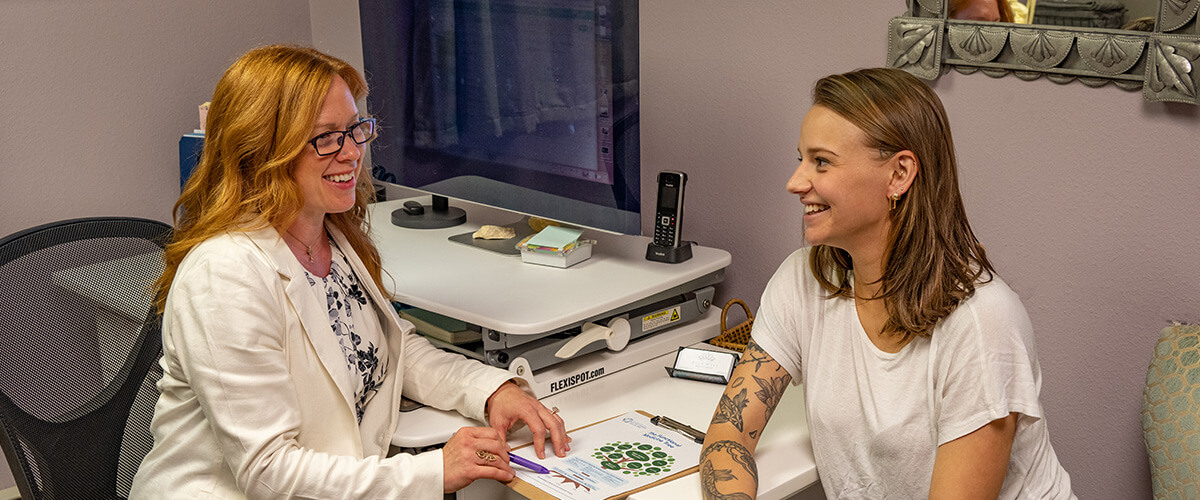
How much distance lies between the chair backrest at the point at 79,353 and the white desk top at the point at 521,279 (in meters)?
0.45

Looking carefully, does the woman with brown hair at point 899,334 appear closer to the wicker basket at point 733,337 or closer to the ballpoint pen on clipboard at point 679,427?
the ballpoint pen on clipboard at point 679,427

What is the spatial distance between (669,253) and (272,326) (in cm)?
83

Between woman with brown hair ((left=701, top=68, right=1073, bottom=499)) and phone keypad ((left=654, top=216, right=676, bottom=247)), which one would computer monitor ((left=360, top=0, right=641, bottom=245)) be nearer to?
phone keypad ((left=654, top=216, right=676, bottom=247))

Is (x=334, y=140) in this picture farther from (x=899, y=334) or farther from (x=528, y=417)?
(x=899, y=334)

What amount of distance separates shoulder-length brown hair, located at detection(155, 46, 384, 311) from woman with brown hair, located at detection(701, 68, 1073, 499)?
68 centimetres

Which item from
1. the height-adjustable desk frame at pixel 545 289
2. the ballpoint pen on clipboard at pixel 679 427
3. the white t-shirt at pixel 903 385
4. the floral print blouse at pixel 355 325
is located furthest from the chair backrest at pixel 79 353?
the white t-shirt at pixel 903 385

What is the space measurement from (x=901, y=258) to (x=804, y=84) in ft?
2.10

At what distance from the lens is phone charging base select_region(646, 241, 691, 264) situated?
1.94 metres

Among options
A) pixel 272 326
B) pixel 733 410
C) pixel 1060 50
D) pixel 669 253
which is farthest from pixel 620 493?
pixel 1060 50

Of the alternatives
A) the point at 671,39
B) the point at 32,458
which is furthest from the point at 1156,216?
the point at 32,458

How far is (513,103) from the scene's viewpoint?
1.97m

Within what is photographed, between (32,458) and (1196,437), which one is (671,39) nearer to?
(1196,437)

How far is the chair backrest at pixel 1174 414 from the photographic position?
1.42 m

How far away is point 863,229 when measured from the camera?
140 centimetres
